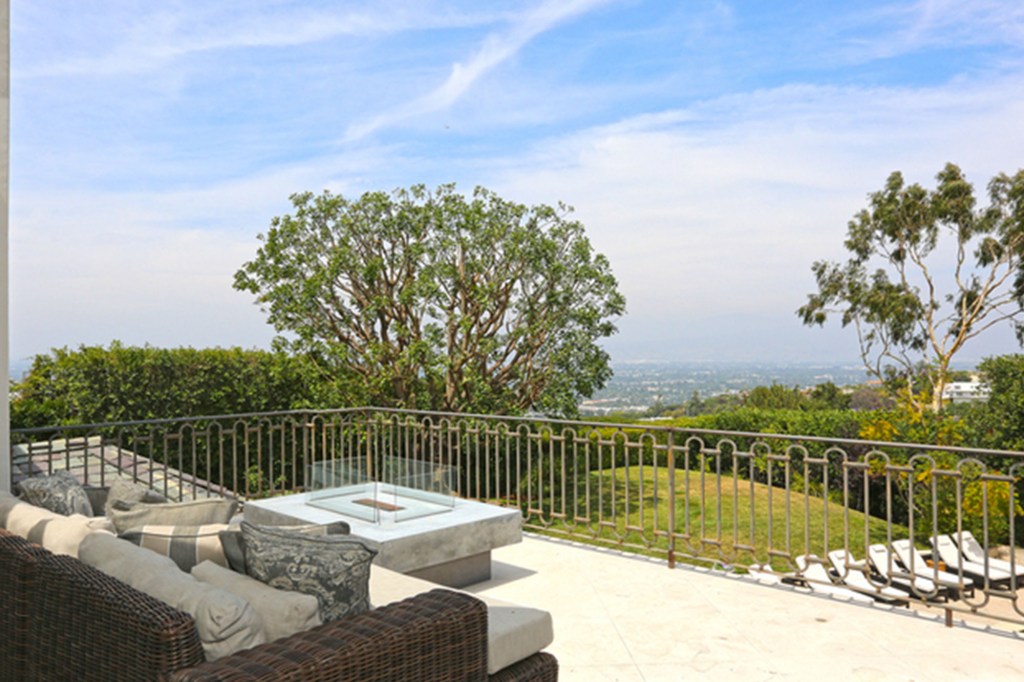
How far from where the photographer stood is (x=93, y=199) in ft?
31.1

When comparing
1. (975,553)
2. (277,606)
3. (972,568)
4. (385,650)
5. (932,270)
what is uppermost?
(932,270)

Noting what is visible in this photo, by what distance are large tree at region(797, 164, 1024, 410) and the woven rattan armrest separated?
22.8 m

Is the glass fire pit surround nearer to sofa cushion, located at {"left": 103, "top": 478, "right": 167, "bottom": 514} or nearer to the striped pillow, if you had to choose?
sofa cushion, located at {"left": 103, "top": 478, "right": 167, "bottom": 514}

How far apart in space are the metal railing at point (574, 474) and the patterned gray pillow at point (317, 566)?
2.68 metres

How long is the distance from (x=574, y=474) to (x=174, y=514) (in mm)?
4134

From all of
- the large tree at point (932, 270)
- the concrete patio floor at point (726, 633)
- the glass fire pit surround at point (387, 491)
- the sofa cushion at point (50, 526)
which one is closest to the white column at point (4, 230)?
the sofa cushion at point (50, 526)

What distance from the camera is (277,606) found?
209 cm

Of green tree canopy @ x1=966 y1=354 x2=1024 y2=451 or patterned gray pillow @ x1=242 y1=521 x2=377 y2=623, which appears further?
green tree canopy @ x1=966 y1=354 x2=1024 y2=451

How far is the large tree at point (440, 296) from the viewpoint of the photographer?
1031cm

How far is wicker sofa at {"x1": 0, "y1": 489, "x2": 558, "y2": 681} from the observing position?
184 cm

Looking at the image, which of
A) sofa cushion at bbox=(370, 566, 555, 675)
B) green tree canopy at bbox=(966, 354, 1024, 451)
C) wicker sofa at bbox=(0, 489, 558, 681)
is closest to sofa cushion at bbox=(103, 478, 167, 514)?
wicker sofa at bbox=(0, 489, 558, 681)

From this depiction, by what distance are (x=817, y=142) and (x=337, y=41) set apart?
15.0 meters

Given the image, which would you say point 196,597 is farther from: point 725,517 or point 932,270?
point 932,270

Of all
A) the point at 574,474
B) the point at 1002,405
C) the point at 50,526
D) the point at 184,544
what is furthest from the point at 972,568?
the point at 50,526
